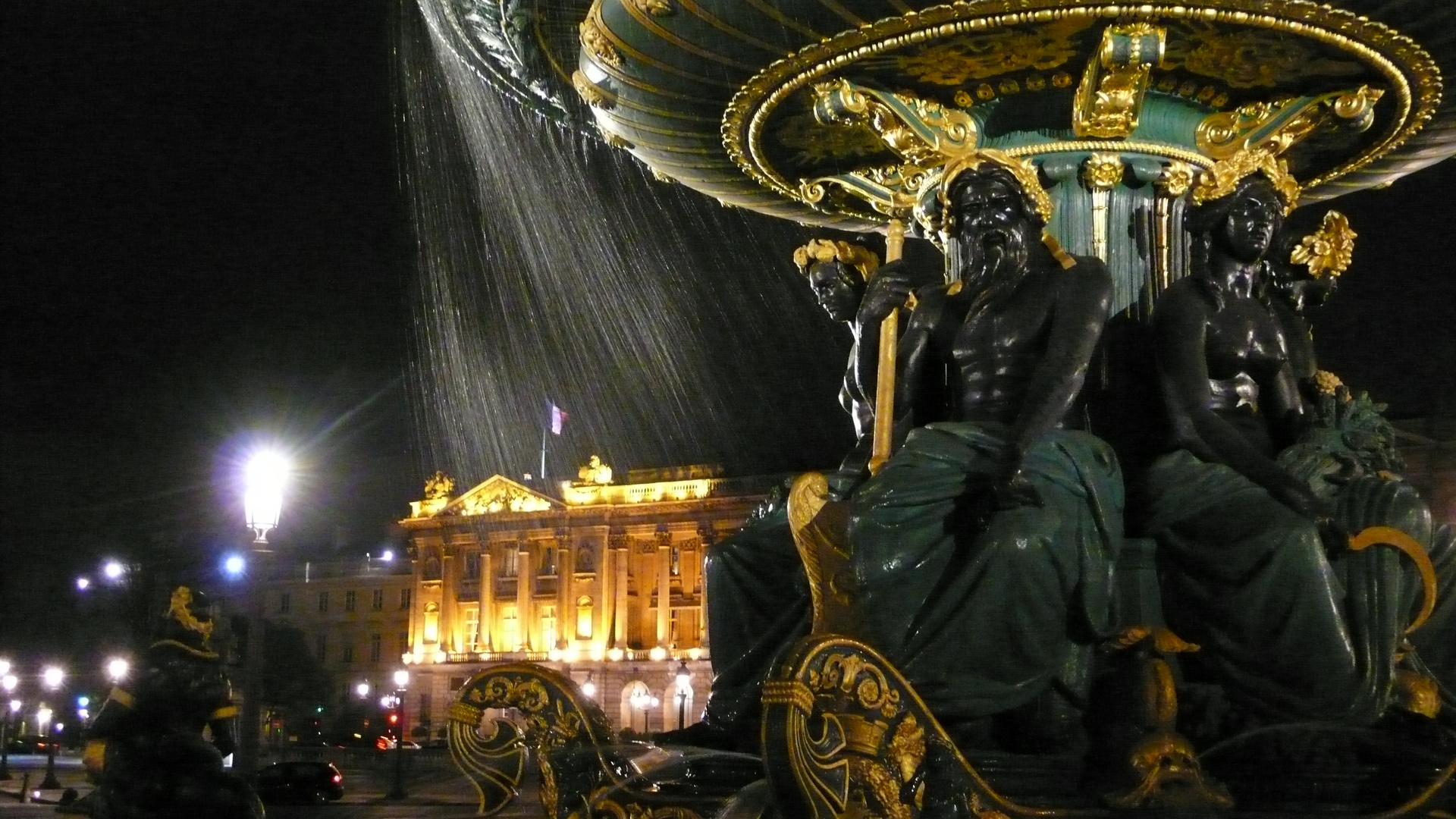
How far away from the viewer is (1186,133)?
6637 mm

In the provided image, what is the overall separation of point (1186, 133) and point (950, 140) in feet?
3.34

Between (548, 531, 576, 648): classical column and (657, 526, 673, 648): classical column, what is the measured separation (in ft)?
13.8

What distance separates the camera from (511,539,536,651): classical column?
7312cm

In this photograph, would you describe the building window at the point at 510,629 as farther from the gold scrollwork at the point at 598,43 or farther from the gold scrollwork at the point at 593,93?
the gold scrollwork at the point at 598,43

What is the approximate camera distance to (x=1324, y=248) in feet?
21.4

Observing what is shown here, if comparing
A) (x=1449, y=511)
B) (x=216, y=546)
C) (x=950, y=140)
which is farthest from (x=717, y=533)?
(x=950, y=140)

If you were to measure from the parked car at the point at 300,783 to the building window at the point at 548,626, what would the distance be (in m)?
47.2

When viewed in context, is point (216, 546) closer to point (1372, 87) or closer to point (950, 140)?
point (950, 140)

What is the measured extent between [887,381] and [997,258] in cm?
64

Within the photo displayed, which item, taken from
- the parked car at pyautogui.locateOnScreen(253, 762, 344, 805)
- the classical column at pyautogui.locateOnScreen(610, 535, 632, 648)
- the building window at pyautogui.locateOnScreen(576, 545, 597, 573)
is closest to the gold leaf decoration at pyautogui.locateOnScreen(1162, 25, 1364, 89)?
the parked car at pyautogui.locateOnScreen(253, 762, 344, 805)

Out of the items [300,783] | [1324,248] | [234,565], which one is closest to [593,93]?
[1324,248]

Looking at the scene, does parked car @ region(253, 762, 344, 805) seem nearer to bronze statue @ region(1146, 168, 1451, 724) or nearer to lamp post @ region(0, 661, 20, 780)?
lamp post @ region(0, 661, 20, 780)

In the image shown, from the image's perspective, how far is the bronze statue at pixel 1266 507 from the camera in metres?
5.08

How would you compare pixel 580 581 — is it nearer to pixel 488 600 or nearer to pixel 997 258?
pixel 488 600
